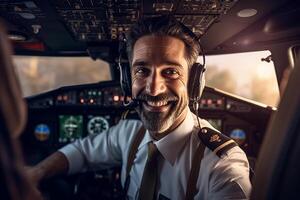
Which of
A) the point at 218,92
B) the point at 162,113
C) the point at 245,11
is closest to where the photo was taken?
the point at 162,113

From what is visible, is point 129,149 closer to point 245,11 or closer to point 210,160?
point 210,160

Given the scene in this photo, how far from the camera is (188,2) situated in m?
1.59

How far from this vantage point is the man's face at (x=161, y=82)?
1.43 metres

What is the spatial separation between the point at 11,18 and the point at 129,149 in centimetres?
109

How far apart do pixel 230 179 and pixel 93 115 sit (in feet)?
5.80

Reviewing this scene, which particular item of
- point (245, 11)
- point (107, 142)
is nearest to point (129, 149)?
point (107, 142)

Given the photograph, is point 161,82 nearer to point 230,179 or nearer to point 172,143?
point 172,143

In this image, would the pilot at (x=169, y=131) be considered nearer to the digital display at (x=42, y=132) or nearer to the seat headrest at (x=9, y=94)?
the seat headrest at (x=9, y=94)

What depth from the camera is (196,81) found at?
1468 mm

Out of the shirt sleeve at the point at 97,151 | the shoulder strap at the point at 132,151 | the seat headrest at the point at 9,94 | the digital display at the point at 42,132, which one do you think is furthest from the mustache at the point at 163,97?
the digital display at the point at 42,132

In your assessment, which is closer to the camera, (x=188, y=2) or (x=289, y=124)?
(x=289, y=124)

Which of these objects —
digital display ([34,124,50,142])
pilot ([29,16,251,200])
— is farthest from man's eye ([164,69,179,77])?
digital display ([34,124,50,142])

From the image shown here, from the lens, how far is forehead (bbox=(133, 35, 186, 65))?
57.5 inches

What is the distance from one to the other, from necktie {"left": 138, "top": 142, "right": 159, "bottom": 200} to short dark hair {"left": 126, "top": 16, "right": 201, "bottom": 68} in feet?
1.50
